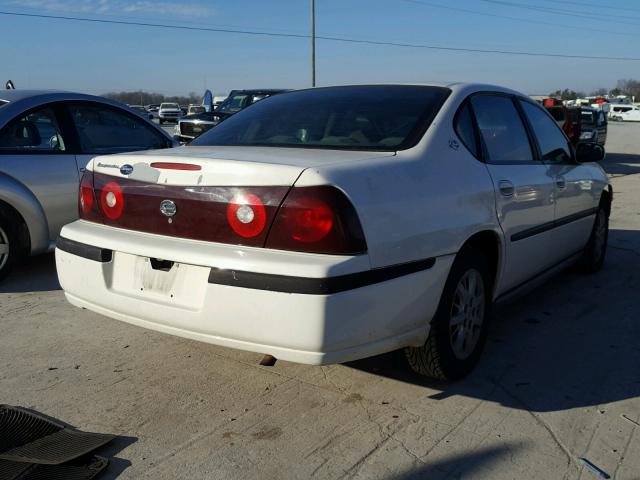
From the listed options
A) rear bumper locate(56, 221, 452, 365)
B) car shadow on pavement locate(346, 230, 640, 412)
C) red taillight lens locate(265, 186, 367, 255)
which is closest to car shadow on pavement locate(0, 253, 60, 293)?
rear bumper locate(56, 221, 452, 365)

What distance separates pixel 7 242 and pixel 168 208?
2.74 m

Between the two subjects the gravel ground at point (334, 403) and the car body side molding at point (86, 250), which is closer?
the gravel ground at point (334, 403)

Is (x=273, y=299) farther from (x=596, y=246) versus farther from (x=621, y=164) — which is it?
(x=621, y=164)

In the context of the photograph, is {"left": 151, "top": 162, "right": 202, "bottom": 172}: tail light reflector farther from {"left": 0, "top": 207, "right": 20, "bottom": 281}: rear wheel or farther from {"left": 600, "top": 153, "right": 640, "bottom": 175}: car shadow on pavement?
{"left": 600, "top": 153, "right": 640, "bottom": 175}: car shadow on pavement

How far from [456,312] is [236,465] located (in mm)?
1343

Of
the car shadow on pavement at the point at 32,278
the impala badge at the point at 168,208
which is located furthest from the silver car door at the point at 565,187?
the car shadow on pavement at the point at 32,278

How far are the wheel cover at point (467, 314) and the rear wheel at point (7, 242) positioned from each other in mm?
3577

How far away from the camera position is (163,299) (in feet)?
9.16

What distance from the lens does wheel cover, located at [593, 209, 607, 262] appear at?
5.43 metres

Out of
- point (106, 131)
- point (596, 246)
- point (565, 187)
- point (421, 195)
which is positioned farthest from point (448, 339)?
point (106, 131)

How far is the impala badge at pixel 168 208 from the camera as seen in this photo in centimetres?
284

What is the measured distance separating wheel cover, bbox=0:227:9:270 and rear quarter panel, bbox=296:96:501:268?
11.0 feet

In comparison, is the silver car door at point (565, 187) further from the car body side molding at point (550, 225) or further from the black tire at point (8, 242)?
the black tire at point (8, 242)

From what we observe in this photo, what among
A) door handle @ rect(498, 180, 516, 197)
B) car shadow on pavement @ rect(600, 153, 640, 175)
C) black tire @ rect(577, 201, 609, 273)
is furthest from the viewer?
car shadow on pavement @ rect(600, 153, 640, 175)
